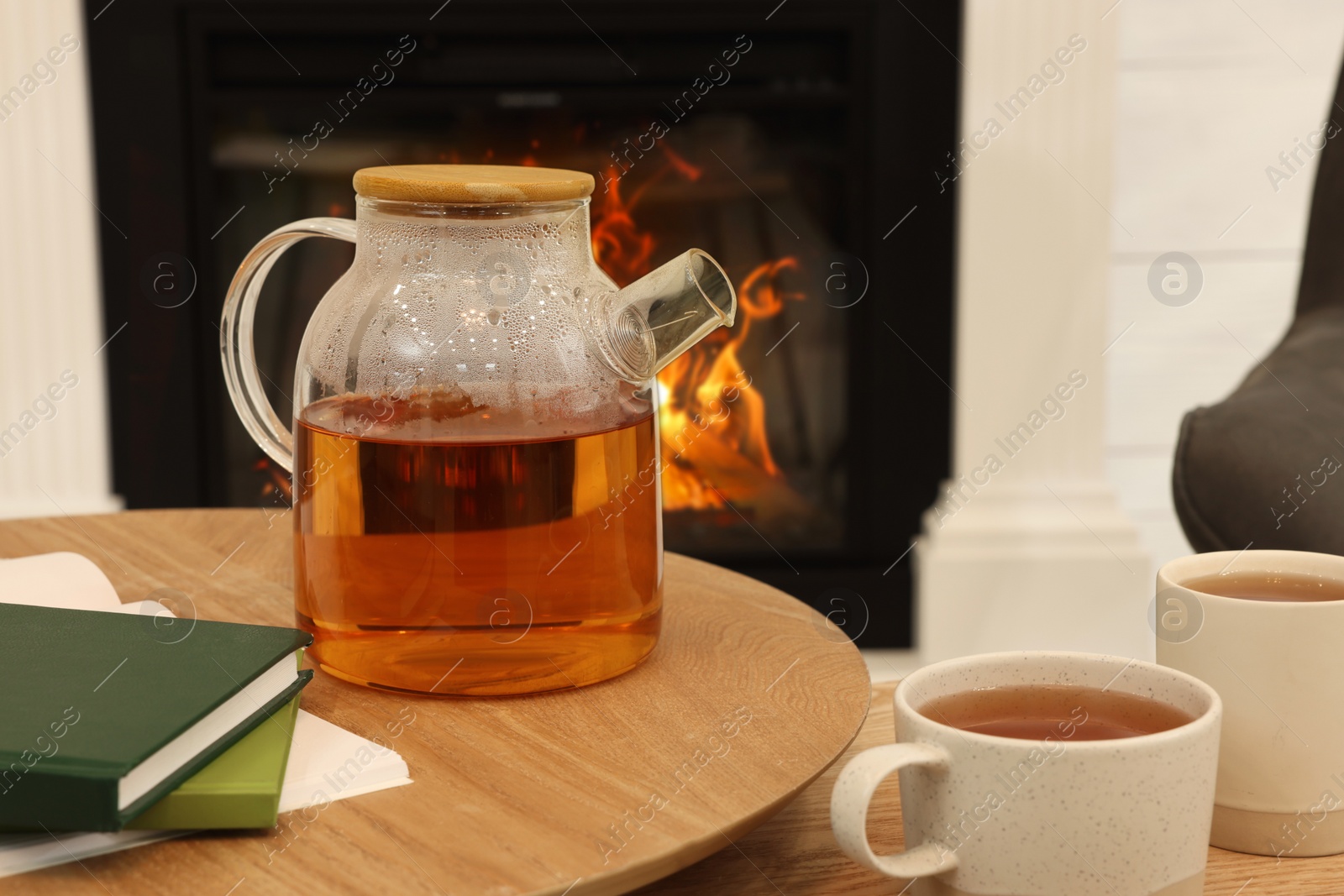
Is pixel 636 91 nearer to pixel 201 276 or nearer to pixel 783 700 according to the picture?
pixel 201 276

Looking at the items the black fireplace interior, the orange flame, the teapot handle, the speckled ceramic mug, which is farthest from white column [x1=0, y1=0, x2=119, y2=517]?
the speckled ceramic mug

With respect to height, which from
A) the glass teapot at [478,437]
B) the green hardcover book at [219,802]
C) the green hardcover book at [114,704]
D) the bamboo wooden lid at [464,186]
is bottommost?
the green hardcover book at [219,802]

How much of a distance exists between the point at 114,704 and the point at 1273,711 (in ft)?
1.41

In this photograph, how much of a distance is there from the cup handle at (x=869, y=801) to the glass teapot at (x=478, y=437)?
0.19 meters

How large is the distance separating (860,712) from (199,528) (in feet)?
1.57

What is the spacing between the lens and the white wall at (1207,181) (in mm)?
1877

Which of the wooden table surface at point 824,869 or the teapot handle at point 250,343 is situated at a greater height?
the teapot handle at point 250,343

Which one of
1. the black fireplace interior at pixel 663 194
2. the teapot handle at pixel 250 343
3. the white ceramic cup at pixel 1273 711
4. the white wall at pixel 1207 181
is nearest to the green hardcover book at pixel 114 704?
the teapot handle at pixel 250 343

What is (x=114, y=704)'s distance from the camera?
0.48m

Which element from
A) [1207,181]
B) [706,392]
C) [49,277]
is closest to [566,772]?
[706,392]

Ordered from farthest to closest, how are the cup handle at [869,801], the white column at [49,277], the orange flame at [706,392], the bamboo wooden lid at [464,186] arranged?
the orange flame at [706,392]
the white column at [49,277]
the bamboo wooden lid at [464,186]
the cup handle at [869,801]

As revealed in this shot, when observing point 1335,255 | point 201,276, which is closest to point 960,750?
point 1335,255

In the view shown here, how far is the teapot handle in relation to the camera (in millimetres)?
636

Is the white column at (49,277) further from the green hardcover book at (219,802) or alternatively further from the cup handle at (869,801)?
the cup handle at (869,801)
